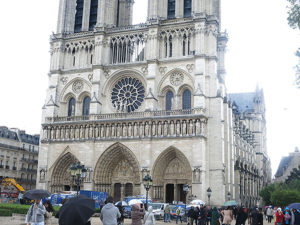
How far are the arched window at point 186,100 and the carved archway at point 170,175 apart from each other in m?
4.80

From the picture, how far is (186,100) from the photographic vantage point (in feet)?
129

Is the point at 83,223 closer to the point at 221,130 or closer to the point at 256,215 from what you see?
the point at 256,215

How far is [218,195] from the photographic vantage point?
35406 millimetres

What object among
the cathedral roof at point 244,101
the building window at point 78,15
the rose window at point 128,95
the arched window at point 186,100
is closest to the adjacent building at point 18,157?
the building window at point 78,15

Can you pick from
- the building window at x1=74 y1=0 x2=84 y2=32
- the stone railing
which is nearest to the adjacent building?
the stone railing

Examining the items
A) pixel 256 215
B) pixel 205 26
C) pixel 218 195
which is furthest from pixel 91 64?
pixel 256 215

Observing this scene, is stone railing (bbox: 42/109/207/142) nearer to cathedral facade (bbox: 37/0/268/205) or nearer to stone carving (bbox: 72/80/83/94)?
cathedral facade (bbox: 37/0/268/205)

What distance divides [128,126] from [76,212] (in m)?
→ 31.6

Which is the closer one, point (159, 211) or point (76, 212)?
point (76, 212)

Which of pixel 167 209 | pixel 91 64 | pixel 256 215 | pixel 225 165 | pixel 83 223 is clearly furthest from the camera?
pixel 91 64

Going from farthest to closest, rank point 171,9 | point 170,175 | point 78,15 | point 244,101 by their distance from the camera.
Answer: point 244,101
point 78,15
point 171,9
point 170,175

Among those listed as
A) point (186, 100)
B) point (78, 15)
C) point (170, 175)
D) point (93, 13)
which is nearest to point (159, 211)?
point (170, 175)

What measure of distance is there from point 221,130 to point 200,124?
209cm

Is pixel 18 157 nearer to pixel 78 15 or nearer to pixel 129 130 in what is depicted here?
pixel 78 15
